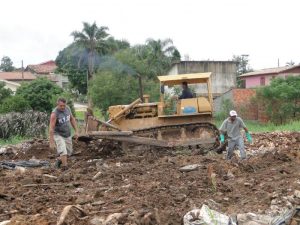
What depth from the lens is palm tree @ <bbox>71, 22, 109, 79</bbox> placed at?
52625 millimetres

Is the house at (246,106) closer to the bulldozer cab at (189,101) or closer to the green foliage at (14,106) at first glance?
the green foliage at (14,106)

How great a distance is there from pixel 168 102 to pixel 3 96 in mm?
25800

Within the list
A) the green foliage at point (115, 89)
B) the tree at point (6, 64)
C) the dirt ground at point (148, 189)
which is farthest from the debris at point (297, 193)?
the tree at point (6, 64)

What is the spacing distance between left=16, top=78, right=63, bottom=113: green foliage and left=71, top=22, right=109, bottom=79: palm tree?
16.3 metres

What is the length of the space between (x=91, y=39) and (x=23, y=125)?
3166 cm

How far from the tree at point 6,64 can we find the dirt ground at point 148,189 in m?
86.7

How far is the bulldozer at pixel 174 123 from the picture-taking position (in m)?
13.6

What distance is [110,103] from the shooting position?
34875mm

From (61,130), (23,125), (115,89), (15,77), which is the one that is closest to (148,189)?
(61,130)

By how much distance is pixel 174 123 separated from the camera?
1391cm

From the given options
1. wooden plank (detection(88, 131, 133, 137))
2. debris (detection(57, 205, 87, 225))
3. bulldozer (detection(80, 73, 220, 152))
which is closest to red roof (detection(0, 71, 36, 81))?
bulldozer (detection(80, 73, 220, 152))

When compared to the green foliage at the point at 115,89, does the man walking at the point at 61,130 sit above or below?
below

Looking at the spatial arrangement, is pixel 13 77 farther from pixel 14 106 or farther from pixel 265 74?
pixel 14 106

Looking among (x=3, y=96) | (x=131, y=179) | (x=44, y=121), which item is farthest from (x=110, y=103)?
(x=131, y=179)
